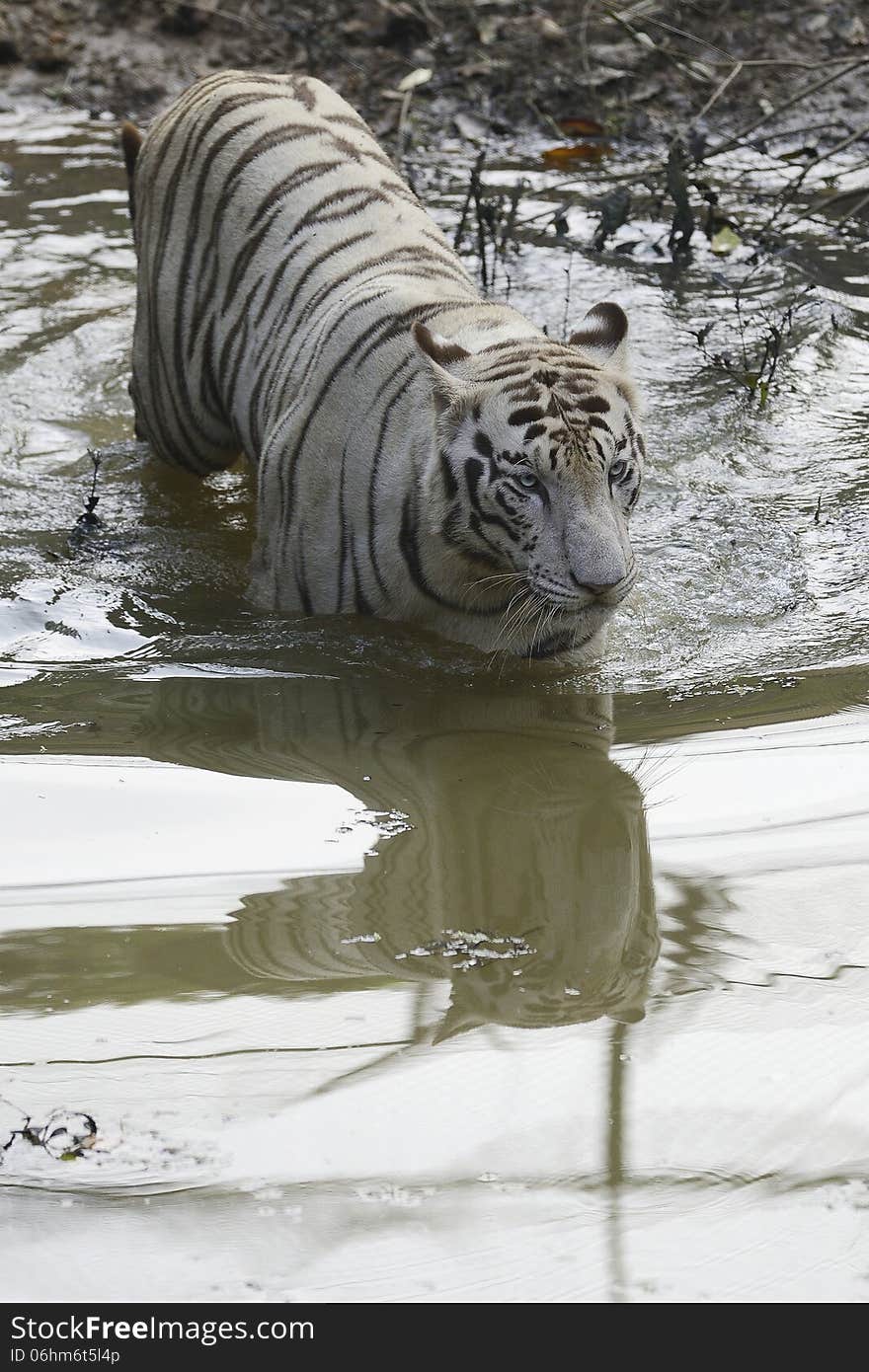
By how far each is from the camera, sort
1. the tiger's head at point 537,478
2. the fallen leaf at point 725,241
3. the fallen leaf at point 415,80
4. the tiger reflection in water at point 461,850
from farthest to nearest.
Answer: the fallen leaf at point 415,80
the fallen leaf at point 725,241
the tiger's head at point 537,478
the tiger reflection in water at point 461,850

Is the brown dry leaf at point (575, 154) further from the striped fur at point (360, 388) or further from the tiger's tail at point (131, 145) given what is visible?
the striped fur at point (360, 388)

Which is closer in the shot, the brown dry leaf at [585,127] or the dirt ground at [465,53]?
the brown dry leaf at [585,127]

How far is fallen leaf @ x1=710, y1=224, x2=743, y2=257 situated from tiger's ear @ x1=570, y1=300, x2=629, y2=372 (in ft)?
10.6

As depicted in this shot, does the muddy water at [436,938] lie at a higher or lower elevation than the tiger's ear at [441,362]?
lower

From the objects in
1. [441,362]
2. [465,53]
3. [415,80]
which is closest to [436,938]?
[441,362]

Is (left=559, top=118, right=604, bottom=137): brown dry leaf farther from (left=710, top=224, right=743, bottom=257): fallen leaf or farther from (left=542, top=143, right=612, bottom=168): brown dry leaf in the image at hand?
(left=710, top=224, right=743, bottom=257): fallen leaf

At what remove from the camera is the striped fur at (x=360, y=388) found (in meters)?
3.17

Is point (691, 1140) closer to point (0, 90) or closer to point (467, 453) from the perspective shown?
point (467, 453)

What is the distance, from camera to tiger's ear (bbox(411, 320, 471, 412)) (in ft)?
10.7

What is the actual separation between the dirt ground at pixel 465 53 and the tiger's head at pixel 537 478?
5.25 m

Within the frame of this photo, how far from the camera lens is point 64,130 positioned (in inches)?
333

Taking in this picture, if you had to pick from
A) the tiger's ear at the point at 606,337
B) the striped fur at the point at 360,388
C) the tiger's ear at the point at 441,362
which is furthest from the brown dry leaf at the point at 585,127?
the tiger's ear at the point at 441,362

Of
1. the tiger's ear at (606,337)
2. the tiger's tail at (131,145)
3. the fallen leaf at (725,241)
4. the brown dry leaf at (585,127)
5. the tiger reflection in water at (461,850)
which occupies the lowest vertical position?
the tiger reflection in water at (461,850)

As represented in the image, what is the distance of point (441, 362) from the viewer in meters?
3.35
